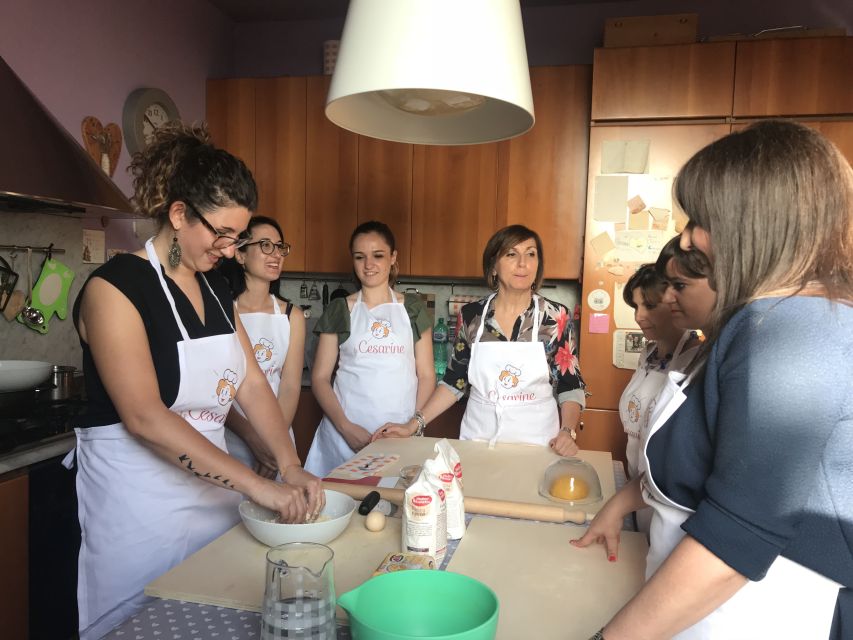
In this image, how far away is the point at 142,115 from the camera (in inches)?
122

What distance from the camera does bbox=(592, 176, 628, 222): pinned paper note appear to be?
10.2 feet

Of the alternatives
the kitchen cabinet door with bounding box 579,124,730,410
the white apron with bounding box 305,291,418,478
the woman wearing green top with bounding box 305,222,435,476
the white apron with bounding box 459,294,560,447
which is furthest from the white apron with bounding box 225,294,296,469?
the kitchen cabinet door with bounding box 579,124,730,410

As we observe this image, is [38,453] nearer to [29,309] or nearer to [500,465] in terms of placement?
[29,309]

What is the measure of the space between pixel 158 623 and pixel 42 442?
135 cm

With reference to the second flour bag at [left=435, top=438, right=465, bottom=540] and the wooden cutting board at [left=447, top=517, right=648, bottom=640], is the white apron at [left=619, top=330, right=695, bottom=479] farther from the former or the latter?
the second flour bag at [left=435, top=438, right=465, bottom=540]

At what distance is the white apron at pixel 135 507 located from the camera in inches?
57.0

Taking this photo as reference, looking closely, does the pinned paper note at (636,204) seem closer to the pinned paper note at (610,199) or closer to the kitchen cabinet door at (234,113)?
the pinned paper note at (610,199)

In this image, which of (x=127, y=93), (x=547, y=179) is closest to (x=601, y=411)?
(x=547, y=179)

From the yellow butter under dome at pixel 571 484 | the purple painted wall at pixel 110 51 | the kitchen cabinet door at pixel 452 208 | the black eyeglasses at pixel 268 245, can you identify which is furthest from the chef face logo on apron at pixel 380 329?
the purple painted wall at pixel 110 51

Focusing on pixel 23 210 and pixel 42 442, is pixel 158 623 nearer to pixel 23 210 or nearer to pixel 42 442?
pixel 42 442

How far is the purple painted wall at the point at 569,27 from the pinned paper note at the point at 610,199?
0.84 metres

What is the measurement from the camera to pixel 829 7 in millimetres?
3213

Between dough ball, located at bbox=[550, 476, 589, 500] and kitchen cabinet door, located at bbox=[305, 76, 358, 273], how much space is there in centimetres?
231

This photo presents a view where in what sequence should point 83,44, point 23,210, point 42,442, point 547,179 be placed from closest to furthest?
point 42,442 < point 23,210 < point 83,44 < point 547,179
